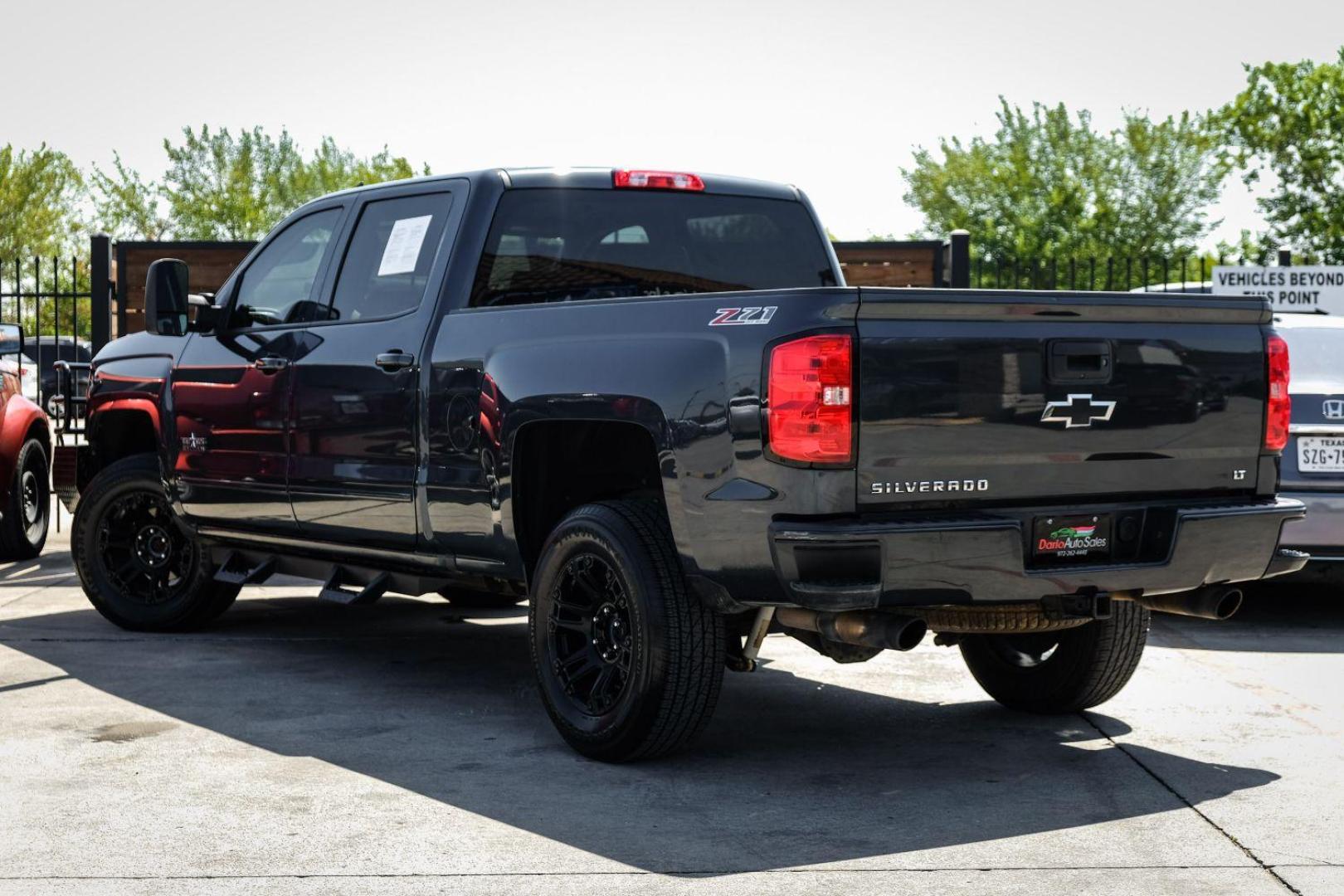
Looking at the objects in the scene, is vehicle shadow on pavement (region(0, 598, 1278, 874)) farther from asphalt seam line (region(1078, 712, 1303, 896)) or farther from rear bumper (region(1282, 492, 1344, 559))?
rear bumper (region(1282, 492, 1344, 559))

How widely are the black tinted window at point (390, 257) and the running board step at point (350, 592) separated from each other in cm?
109

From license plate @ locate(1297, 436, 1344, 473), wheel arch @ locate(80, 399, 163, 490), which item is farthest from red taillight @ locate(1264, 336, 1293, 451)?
wheel arch @ locate(80, 399, 163, 490)

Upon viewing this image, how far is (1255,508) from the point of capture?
5480 millimetres

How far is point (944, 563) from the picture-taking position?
4863 millimetres

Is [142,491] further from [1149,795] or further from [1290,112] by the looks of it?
[1290,112]

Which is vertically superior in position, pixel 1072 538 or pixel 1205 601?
pixel 1072 538

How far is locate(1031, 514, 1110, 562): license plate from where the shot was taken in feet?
16.7

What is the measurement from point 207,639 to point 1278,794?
16.9ft

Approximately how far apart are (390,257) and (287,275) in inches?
37.7

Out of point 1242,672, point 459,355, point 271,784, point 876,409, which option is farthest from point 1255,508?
point 271,784

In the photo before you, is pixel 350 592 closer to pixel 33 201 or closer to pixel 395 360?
pixel 395 360

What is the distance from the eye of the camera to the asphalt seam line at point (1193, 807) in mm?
4383

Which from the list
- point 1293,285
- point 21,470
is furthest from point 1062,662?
point 1293,285

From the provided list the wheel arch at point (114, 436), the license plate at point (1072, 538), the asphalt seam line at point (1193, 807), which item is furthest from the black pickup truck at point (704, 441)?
the wheel arch at point (114, 436)
